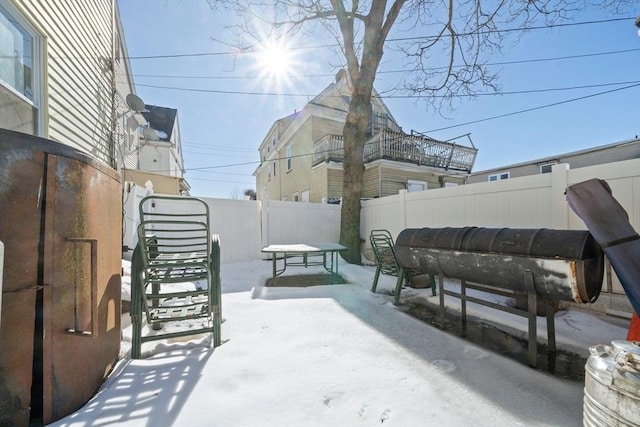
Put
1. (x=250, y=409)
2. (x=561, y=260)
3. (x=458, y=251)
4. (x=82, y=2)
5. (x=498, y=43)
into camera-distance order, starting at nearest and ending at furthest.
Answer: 1. (x=250, y=409)
2. (x=561, y=260)
3. (x=458, y=251)
4. (x=82, y=2)
5. (x=498, y=43)

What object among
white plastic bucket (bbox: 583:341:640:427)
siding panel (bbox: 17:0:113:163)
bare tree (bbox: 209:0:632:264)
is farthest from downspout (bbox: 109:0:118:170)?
white plastic bucket (bbox: 583:341:640:427)

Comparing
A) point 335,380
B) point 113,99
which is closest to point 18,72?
point 113,99

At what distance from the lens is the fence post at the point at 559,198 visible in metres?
3.57

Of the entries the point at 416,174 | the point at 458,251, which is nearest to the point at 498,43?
the point at 416,174

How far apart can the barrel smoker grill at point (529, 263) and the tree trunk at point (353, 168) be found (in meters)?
4.00

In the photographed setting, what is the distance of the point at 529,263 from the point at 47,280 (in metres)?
3.61

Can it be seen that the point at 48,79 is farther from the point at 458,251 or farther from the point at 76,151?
the point at 458,251

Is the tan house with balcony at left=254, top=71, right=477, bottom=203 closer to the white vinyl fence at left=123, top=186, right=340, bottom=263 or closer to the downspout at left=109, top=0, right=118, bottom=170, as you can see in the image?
the white vinyl fence at left=123, top=186, right=340, bottom=263

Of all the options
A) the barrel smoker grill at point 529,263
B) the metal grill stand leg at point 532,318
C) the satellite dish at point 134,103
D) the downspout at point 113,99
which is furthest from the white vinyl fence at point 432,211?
the satellite dish at point 134,103

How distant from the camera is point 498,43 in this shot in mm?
7672

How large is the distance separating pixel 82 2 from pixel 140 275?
5.82m

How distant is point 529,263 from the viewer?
7.84ft

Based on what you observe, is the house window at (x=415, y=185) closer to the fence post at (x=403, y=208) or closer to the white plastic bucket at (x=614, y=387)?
the fence post at (x=403, y=208)

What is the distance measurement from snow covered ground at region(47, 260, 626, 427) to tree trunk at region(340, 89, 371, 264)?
4057 millimetres
